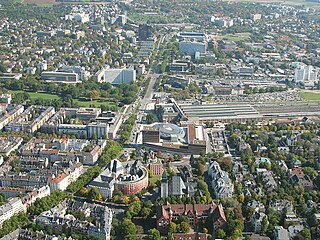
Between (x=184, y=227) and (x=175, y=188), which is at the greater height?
(x=175, y=188)

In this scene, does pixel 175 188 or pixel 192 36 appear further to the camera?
pixel 192 36

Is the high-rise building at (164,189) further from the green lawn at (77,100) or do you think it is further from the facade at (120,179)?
the green lawn at (77,100)

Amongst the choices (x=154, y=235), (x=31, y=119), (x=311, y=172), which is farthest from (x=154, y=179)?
(x=31, y=119)

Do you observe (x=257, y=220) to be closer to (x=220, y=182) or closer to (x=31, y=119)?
(x=220, y=182)

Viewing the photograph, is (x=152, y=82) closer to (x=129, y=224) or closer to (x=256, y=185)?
(x=256, y=185)

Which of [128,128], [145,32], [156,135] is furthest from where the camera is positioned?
[145,32]

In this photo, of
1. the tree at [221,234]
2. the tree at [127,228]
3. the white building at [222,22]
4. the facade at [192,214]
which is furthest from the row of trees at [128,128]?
the white building at [222,22]

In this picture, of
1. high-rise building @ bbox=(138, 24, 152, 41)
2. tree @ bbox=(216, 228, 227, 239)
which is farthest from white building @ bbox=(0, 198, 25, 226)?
high-rise building @ bbox=(138, 24, 152, 41)

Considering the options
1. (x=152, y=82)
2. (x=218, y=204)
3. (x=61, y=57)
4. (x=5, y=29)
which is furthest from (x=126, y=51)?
(x=218, y=204)
